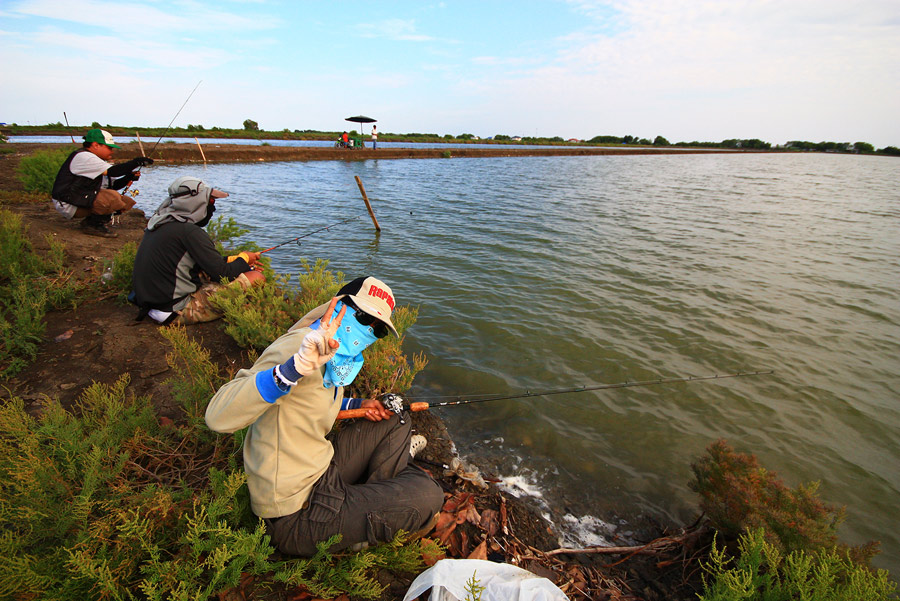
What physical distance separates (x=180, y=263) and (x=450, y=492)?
4.15 meters

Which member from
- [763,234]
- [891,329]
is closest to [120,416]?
[891,329]

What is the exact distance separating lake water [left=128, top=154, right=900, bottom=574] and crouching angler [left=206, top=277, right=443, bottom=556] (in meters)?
1.80

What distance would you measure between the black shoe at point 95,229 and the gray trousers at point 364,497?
317 inches

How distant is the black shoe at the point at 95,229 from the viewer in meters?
7.72

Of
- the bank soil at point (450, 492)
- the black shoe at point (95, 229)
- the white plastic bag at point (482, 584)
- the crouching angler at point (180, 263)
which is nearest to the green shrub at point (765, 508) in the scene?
the bank soil at point (450, 492)

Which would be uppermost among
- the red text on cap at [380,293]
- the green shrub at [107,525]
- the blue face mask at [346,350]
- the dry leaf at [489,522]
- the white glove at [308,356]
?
the red text on cap at [380,293]

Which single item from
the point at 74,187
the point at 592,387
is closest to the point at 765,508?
the point at 592,387

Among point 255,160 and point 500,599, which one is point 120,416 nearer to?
point 500,599

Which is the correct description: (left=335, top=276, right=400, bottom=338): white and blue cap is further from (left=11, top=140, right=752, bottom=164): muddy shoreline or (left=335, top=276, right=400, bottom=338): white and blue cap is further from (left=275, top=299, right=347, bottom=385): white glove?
(left=11, top=140, right=752, bottom=164): muddy shoreline

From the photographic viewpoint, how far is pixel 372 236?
1292 cm

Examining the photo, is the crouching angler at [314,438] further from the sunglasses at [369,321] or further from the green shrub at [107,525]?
the green shrub at [107,525]

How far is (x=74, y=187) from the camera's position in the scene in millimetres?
6988

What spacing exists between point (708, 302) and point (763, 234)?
26.7 ft

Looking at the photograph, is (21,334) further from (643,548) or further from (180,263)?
(643,548)
